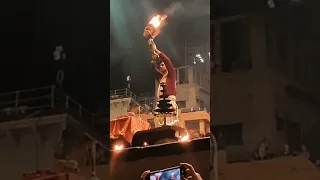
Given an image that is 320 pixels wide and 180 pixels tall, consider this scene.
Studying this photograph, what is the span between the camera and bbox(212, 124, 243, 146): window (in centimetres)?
283

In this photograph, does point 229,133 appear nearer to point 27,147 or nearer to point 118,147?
point 118,147

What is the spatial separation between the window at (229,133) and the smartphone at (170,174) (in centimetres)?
66

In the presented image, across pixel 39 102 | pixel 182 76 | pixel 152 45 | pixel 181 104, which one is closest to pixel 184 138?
pixel 181 104

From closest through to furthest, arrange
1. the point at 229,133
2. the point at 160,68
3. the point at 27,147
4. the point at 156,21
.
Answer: the point at 229,133 → the point at 27,147 → the point at 160,68 → the point at 156,21

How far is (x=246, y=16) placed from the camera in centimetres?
288

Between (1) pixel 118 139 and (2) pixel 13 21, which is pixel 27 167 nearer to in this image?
(1) pixel 118 139

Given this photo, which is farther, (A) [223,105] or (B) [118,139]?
(B) [118,139]

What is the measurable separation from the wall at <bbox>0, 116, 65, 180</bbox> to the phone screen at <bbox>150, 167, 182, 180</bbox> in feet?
2.24

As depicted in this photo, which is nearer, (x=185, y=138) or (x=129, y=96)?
(x=185, y=138)

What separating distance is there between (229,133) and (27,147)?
146 cm

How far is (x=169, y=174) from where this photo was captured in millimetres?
3471

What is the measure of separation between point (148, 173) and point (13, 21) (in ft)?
4.61

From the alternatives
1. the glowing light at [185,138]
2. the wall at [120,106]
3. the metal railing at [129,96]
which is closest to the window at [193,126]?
the glowing light at [185,138]

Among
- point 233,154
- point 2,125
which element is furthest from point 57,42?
point 233,154
